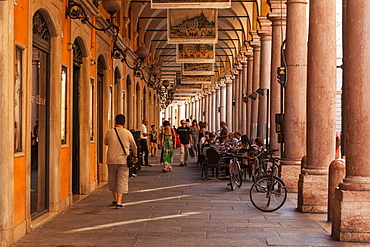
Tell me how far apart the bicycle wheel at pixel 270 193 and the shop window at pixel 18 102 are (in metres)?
4.09

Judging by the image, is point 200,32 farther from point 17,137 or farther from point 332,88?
point 17,137

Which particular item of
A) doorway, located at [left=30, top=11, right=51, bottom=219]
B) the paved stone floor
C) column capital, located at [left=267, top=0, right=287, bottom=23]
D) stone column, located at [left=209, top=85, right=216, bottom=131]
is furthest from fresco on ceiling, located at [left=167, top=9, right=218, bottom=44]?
stone column, located at [left=209, top=85, right=216, bottom=131]

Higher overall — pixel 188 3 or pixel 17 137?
pixel 188 3

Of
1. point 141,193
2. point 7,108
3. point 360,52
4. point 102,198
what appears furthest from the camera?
point 141,193

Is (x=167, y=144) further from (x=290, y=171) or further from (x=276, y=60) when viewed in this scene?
(x=290, y=171)

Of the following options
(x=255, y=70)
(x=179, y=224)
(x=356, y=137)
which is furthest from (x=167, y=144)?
(x=356, y=137)

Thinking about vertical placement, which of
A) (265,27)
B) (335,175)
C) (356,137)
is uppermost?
(265,27)

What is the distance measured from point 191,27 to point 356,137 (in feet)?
48.6

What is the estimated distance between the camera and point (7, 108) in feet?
23.0

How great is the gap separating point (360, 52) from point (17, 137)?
14.7 feet

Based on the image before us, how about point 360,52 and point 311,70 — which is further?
point 311,70

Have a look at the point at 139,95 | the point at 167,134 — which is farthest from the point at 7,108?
the point at 139,95

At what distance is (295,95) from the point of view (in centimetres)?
1277

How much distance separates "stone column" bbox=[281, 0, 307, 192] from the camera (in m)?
12.6
